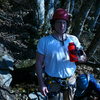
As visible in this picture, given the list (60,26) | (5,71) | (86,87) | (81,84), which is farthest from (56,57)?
(5,71)

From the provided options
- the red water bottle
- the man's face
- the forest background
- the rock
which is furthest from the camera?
the forest background

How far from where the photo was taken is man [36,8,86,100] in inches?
181

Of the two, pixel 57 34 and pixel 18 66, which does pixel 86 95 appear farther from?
pixel 18 66

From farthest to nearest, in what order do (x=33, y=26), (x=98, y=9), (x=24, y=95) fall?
(x=98, y=9)
(x=33, y=26)
(x=24, y=95)

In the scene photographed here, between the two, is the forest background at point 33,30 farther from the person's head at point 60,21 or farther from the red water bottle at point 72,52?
the person's head at point 60,21

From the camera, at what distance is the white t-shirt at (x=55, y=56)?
4.62 metres

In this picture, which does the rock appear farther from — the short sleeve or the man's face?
the man's face

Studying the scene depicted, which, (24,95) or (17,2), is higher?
(17,2)

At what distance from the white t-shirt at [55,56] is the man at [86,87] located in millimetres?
923

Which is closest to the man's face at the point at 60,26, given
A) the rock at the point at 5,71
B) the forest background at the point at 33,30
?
the forest background at the point at 33,30

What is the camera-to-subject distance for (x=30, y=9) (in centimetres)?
1341

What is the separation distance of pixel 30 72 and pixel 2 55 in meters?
0.99

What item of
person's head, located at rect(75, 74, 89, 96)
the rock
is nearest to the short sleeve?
person's head, located at rect(75, 74, 89, 96)

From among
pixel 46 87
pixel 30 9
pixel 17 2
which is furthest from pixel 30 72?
pixel 17 2
